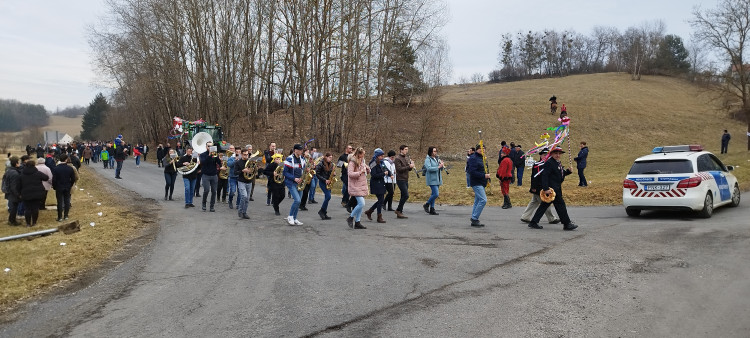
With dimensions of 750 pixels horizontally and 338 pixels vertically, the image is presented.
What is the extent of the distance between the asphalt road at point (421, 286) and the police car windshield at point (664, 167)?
1.44 meters

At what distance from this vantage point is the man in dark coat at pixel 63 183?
1341 cm

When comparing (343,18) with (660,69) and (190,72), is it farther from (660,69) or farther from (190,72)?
(660,69)

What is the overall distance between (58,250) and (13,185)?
5.56 metres

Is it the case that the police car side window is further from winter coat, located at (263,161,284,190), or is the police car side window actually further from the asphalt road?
winter coat, located at (263,161,284,190)

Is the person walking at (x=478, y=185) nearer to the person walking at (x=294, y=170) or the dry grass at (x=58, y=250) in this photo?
the person walking at (x=294, y=170)

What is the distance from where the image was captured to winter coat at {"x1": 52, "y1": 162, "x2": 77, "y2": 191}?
44.0ft

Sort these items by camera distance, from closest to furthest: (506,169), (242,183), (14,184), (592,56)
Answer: (14,184)
(242,183)
(506,169)
(592,56)

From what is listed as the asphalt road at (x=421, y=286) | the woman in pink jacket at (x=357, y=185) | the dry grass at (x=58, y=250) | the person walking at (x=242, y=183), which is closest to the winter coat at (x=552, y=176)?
the asphalt road at (x=421, y=286)

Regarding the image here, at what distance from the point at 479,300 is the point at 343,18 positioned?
85.1ft

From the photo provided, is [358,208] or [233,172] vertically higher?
[233,172]

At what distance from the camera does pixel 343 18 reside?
96.3 ft

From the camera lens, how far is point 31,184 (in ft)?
41.9

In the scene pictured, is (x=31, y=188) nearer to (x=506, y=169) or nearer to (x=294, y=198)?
(x=294, y=198)

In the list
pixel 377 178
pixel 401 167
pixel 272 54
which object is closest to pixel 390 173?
pixel 401 167
